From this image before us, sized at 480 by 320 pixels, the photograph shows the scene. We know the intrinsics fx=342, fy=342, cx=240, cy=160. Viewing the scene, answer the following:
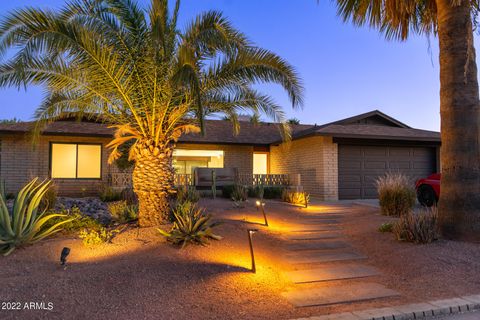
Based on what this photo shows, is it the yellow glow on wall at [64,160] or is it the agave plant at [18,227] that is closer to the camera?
the agave plant at [18,227]

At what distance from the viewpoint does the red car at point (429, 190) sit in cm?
1171

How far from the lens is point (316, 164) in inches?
615

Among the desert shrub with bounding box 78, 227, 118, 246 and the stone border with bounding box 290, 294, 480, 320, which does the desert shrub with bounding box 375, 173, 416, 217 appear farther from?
the desert shrub with bounding box 78, 227, 118, 246

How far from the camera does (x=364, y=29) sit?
874 cm

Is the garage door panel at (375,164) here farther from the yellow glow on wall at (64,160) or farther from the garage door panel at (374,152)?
the yellow glow on wall at (64,160)

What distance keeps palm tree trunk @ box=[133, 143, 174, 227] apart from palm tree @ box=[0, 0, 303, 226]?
0.8 inches

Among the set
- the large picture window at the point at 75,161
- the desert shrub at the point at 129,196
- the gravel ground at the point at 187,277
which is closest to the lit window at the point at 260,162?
the large picture window at the point at 75,161

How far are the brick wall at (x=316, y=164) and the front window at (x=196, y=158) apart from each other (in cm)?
367

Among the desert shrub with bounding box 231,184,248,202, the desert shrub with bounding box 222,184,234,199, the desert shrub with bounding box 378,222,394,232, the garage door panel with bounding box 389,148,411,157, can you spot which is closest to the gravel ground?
the desert shrub with bounding box 378,222,394,232

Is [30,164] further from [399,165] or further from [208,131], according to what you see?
[399,165]

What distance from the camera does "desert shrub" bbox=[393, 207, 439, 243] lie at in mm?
6646

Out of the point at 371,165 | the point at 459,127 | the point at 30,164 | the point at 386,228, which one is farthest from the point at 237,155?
the point at 459,127

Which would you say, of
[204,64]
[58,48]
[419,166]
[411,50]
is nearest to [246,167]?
[419,166]

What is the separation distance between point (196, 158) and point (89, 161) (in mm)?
5527
